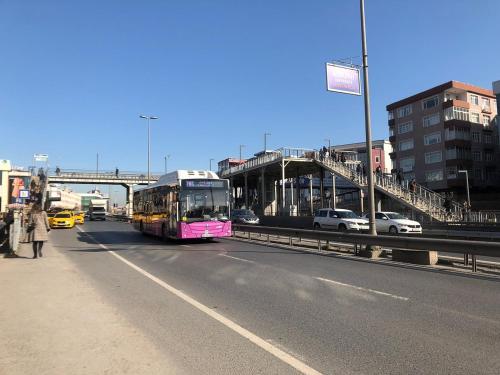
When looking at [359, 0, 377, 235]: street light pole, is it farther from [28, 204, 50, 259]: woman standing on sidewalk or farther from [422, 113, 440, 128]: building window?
[422, 113, 440, 128]: building window

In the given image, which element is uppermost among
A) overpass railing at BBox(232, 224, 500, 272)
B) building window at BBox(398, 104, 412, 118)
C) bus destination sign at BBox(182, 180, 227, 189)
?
building window at BBox(398, 104, 412, 118)

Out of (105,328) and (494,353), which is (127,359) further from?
(494,353)

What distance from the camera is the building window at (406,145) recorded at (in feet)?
236

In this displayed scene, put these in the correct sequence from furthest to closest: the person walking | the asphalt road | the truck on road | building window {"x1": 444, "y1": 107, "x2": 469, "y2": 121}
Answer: the truck on road
building window {"x1": 444, "y1": 107, "x2": 469, "y2": 121}
the person walking
the asphalt road

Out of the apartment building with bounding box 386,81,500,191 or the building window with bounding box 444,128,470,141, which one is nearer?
the apartment building with bounding box 386,81,500,191

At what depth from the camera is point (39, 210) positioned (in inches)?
618

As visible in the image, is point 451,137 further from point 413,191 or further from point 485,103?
point 413,191

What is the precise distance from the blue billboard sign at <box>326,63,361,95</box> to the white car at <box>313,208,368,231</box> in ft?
42.3

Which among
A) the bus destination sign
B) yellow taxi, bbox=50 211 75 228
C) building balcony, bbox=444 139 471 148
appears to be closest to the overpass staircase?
the bus destination sign

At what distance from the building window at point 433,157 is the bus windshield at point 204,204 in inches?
2108

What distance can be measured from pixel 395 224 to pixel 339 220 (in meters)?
3.81

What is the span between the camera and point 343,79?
17656mm

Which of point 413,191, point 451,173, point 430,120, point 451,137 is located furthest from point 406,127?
point 413,191

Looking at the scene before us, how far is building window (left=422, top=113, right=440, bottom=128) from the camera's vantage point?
220ft
